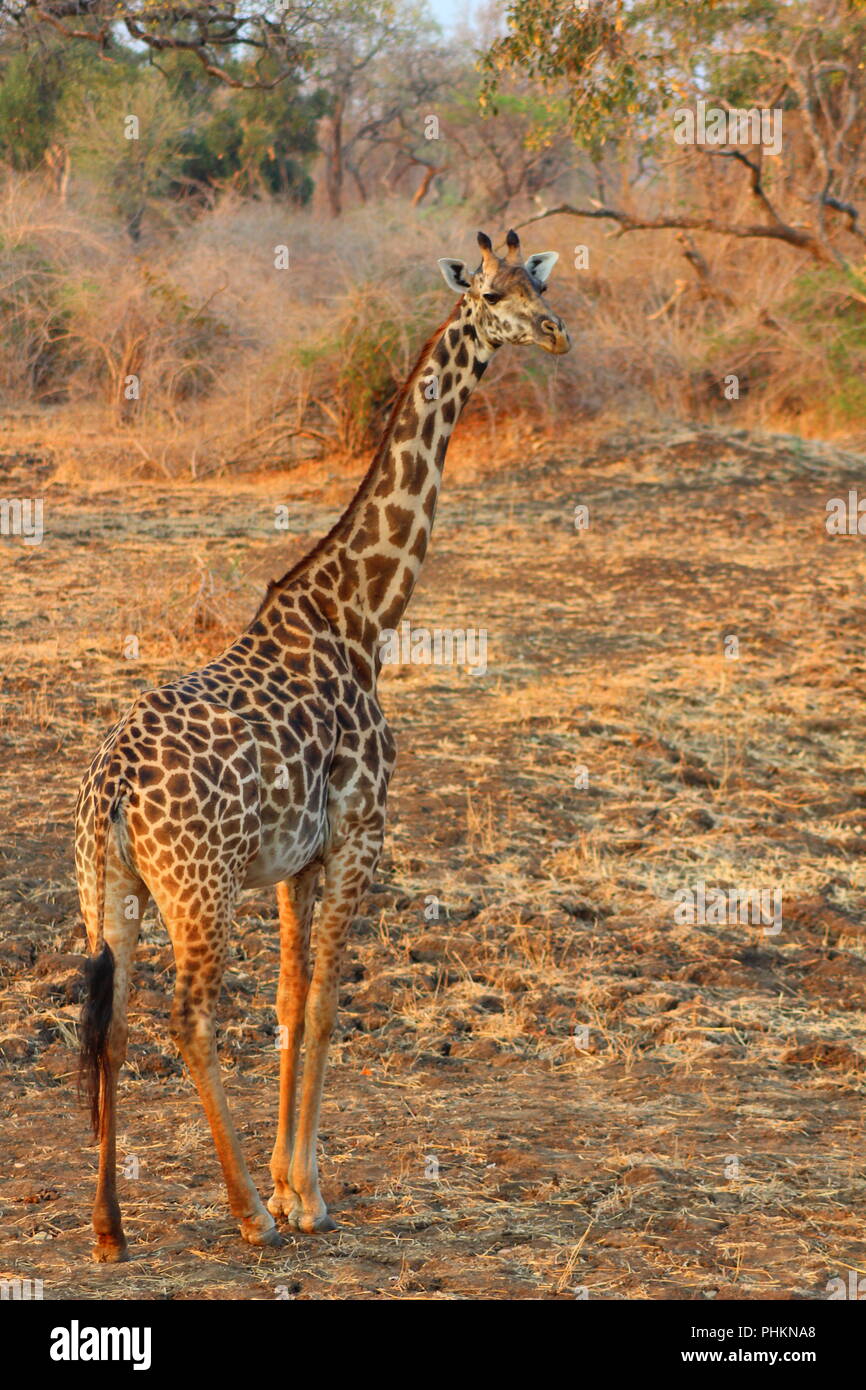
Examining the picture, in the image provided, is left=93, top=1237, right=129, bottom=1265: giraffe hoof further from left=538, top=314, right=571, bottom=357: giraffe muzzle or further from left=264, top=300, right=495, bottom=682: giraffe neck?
left=538, top=314, right=571, bottom=357: giraffe muzzle

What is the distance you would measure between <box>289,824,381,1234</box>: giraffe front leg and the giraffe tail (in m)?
0.61

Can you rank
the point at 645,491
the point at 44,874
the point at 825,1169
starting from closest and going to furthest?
the point at 825,1169
the point at 44,874
the point at 645,491

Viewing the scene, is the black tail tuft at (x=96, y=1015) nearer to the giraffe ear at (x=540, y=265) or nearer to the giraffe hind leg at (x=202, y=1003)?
the giraffe hind leg at (x=202, y=1003)

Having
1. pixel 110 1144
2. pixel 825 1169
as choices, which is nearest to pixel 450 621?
pixel 825 1169

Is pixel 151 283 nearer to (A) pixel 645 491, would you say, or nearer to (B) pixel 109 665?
(A) pixel 645 491

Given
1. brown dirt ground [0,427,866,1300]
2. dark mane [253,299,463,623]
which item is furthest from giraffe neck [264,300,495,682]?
brown dirt ground [0,427,866,1300]

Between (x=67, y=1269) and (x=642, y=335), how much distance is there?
1398 centimetres

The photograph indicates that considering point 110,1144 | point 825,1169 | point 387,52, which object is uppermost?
point 387,52

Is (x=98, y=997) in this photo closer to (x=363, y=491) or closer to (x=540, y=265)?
(x=363, y=491)

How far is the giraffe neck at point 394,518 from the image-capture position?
440 centimetres

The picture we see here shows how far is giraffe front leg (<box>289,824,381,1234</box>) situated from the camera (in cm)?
404

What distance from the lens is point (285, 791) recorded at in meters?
3.94
